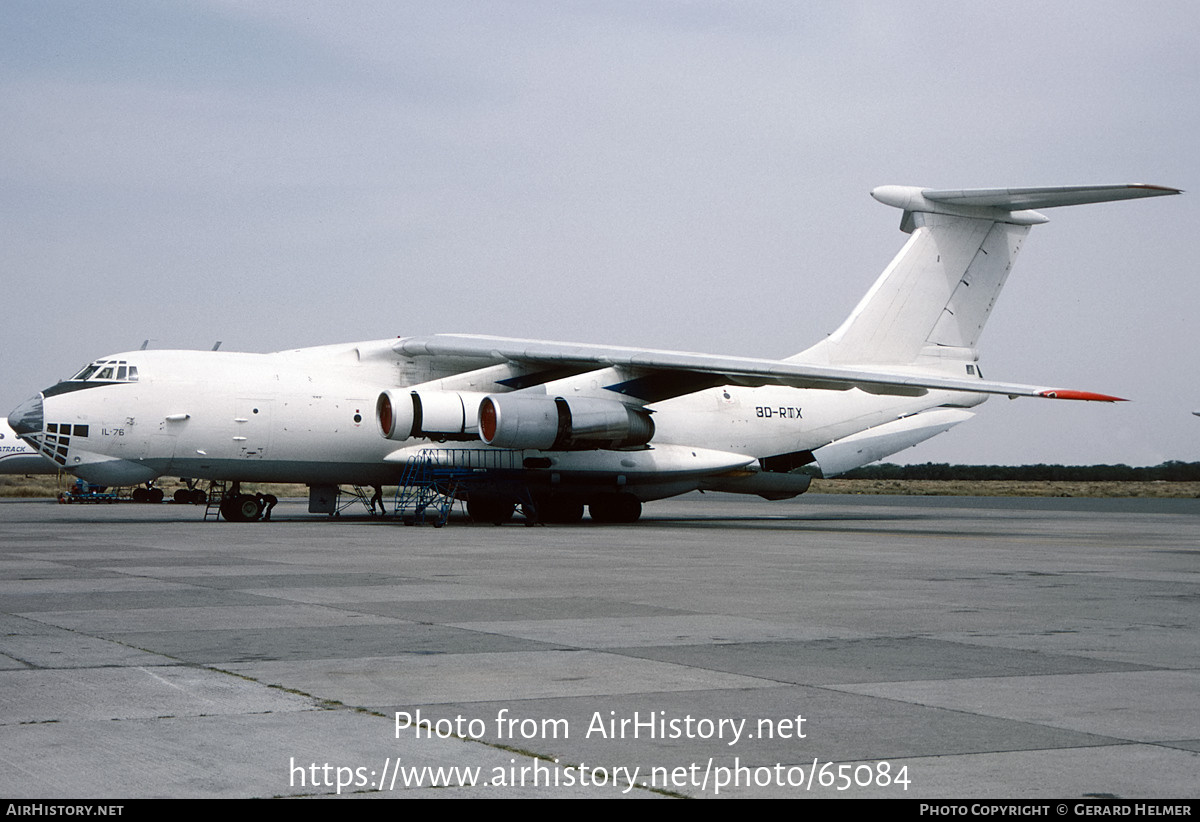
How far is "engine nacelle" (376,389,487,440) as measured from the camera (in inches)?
864

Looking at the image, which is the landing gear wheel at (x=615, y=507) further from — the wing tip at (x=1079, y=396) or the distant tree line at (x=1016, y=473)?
the distant tree line at (x=1016, y=473)

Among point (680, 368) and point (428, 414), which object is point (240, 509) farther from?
point (680, 368)

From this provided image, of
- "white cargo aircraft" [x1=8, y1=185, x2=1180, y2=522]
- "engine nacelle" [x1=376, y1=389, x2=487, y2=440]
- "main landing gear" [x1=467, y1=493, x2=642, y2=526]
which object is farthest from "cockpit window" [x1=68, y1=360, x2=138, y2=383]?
"main landing gear" [x1=467, y1=493, x2=642, y2=526]

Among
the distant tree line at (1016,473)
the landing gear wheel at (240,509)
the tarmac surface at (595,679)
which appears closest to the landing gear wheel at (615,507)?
the landing gear wheel at (240,509)

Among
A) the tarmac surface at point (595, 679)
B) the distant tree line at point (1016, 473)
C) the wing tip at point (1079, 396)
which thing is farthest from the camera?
the distant tree line at point (1016, 473)

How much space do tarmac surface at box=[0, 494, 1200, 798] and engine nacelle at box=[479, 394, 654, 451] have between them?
8.52 meters

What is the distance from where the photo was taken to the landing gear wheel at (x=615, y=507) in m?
25.4

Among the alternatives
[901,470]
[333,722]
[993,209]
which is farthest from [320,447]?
[901,470]

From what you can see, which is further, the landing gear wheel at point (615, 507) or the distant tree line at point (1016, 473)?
the distant tree line at point (1016, 473)

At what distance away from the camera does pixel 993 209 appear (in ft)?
89.0

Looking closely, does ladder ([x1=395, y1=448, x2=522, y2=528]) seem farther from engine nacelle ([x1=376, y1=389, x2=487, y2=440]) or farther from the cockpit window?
the cockpit window

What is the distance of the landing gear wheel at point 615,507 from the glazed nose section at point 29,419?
1022 cm

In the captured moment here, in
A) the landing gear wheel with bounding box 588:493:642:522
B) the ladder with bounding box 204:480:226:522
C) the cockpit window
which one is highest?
the cockpit window

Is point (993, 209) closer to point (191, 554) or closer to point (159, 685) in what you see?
point (191, 554)
